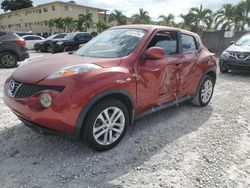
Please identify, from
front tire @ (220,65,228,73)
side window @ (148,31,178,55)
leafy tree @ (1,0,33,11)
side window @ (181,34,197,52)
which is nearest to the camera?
side window @ (148,31,178,55)

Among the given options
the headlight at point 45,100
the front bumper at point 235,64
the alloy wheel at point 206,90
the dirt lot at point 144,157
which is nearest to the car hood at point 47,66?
the headlight at point 45,100

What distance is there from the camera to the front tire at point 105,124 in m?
2.99

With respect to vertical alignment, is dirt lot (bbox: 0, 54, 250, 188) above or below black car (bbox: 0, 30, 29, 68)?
below

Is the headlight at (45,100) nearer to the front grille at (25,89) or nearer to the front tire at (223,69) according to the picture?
the front grille at (25,89)

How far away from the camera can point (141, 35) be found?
148 inches

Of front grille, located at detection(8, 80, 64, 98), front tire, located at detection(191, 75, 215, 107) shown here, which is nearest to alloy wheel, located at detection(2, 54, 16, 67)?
front grille, located at detection(8, 80, 64, 98)

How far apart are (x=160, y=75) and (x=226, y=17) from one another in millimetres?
27039

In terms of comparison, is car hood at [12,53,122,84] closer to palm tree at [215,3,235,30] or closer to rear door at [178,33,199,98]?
rear door at [178,33,199,98]

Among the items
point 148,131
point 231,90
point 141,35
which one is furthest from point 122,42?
point 231,90

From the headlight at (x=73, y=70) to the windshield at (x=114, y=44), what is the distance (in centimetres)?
55

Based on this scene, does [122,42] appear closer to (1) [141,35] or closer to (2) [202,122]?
(1) [141,35]

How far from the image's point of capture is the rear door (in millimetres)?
4328

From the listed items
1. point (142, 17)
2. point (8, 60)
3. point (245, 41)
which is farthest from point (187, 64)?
point (142, 17)

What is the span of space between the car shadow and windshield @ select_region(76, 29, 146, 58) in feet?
4.11
